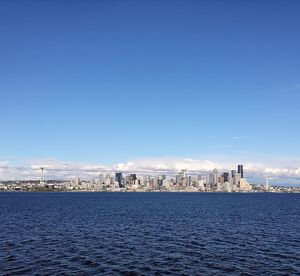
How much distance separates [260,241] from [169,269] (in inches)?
1115

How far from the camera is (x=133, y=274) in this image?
144 ft

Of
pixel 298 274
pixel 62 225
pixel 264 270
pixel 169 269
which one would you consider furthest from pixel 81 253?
pixel 62 225

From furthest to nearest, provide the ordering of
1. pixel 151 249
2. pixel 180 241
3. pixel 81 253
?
pixel 180 241, pixel 151 249, pixel 81 253

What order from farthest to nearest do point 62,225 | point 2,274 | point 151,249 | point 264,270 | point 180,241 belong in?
point 62,225
point 180,241
point 151,249
point 264,270
point 2,274

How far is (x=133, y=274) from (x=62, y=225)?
5035 cm

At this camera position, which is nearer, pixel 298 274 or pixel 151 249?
pixel 298 274

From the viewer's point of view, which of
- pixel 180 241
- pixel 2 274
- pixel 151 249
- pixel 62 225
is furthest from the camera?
pixel 62 225

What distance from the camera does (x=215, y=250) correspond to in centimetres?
5812

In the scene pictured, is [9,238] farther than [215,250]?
Yes

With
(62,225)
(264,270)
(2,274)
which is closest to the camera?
(2,274)

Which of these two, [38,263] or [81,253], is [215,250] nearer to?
[81,253]

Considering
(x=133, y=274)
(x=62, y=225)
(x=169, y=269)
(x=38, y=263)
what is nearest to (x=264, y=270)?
(x=169, y=269)

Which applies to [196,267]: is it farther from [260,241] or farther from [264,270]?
[260,241]

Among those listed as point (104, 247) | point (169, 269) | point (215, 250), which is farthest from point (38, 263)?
point (215, 250)
